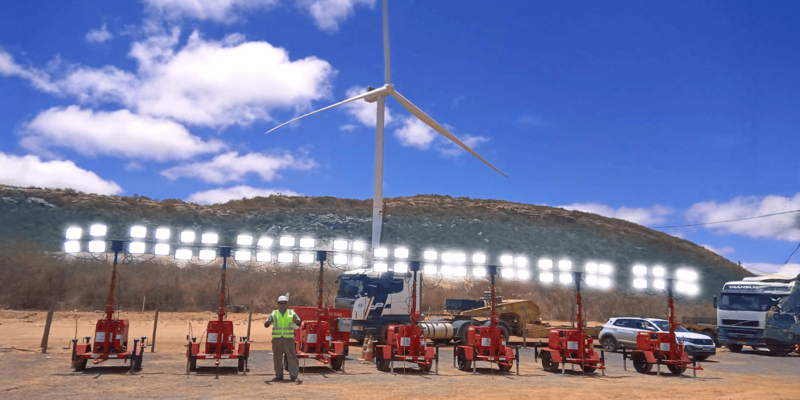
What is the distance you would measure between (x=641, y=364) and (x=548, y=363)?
3.19 meters

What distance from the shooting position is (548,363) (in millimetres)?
17578

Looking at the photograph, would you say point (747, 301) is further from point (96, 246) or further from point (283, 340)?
point (96, 246)

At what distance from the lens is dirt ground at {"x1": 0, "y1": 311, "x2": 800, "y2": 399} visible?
1154cm

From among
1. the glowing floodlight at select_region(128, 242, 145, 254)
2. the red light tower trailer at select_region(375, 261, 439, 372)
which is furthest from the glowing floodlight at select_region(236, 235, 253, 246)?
the red light tower trailer at select_region(375, 261, 439, 372)

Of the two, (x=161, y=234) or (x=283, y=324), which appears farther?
(x=161, y=234)

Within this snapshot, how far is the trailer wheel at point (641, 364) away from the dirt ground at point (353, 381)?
0.44 m

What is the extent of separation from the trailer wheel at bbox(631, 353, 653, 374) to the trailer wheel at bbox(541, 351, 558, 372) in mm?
2823

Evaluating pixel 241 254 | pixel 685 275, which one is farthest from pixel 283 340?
pixel 685 275

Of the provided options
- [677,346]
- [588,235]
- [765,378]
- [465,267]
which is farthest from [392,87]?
[588,235]

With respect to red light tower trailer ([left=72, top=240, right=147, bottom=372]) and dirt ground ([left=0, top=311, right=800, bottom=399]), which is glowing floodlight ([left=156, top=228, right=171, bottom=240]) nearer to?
red light tower trailer ([left=72, top=240, right=147, bottom=372])

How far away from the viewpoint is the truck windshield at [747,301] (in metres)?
28.4

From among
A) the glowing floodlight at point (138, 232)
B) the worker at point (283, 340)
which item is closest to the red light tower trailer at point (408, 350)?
the worker at point (283, 340)

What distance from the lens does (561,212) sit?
102 metres

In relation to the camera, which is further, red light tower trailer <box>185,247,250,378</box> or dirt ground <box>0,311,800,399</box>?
red light tower trailer <box>185,247,250,378</box>
